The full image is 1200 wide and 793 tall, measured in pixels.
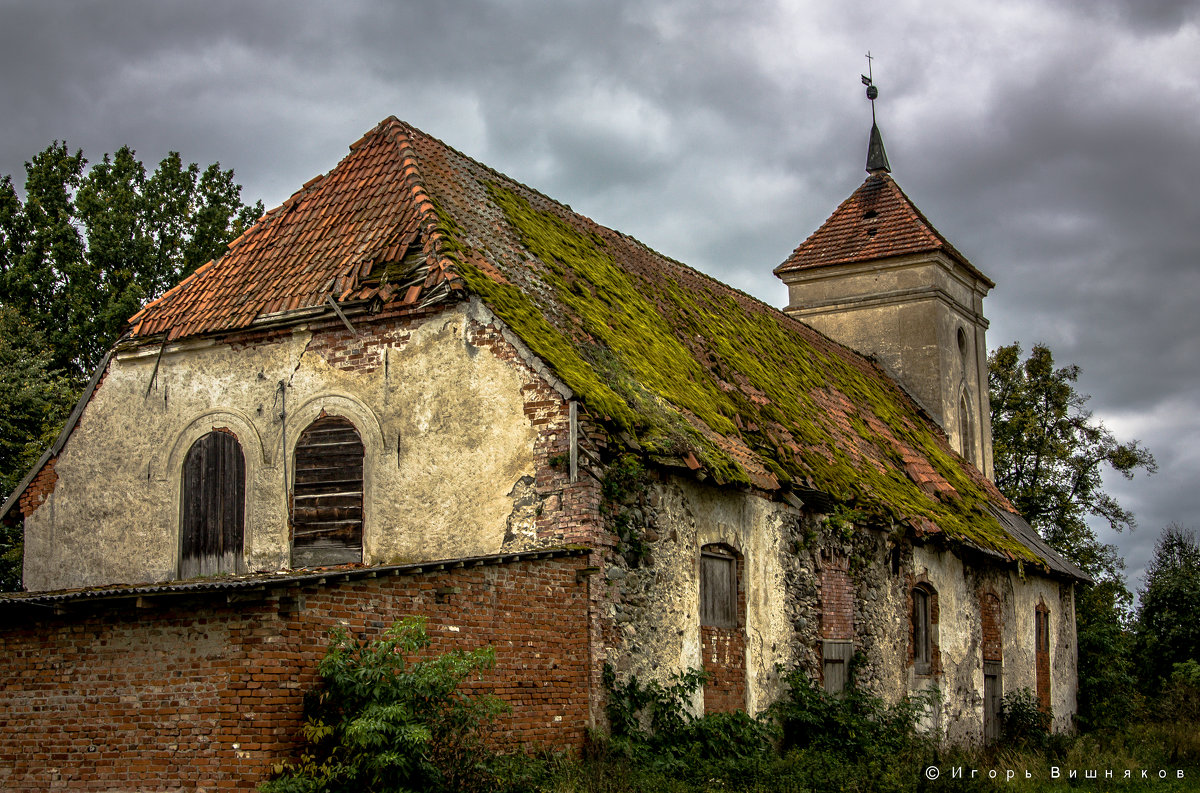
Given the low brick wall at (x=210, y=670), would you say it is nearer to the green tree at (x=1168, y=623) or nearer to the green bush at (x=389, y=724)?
the green bush at (x=389, y=724)

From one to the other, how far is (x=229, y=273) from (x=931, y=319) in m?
17.2

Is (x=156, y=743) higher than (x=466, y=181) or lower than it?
lower

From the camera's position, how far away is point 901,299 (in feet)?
90.3

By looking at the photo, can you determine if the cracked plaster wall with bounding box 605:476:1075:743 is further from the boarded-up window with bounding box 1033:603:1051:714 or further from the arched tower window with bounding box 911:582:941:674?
the boarded-up window with bounding box 1033:603:1051:714

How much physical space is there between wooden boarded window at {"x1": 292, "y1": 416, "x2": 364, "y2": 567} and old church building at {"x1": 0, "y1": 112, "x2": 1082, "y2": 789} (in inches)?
1.3

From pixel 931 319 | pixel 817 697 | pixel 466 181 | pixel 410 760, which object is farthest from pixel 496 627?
pixel 931 319

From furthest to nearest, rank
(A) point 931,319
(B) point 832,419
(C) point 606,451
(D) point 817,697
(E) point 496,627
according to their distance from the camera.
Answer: (A) point 931,319 < (B) point 832,419 < (D) point 817,697 < (C) point 606,451 < (E) point 496,627

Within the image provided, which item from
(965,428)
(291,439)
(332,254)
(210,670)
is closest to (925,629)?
A: (965,428)

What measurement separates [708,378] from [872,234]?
13.1m

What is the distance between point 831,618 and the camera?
16047 mm

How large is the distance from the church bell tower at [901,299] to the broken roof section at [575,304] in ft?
21.6

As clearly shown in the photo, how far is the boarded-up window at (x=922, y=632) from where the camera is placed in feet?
60.8

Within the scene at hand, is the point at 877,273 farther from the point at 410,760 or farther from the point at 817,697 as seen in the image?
the point at 410,760

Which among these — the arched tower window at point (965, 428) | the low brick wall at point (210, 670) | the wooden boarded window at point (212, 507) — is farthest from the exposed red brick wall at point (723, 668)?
the arched tower window at point (965, 428)
